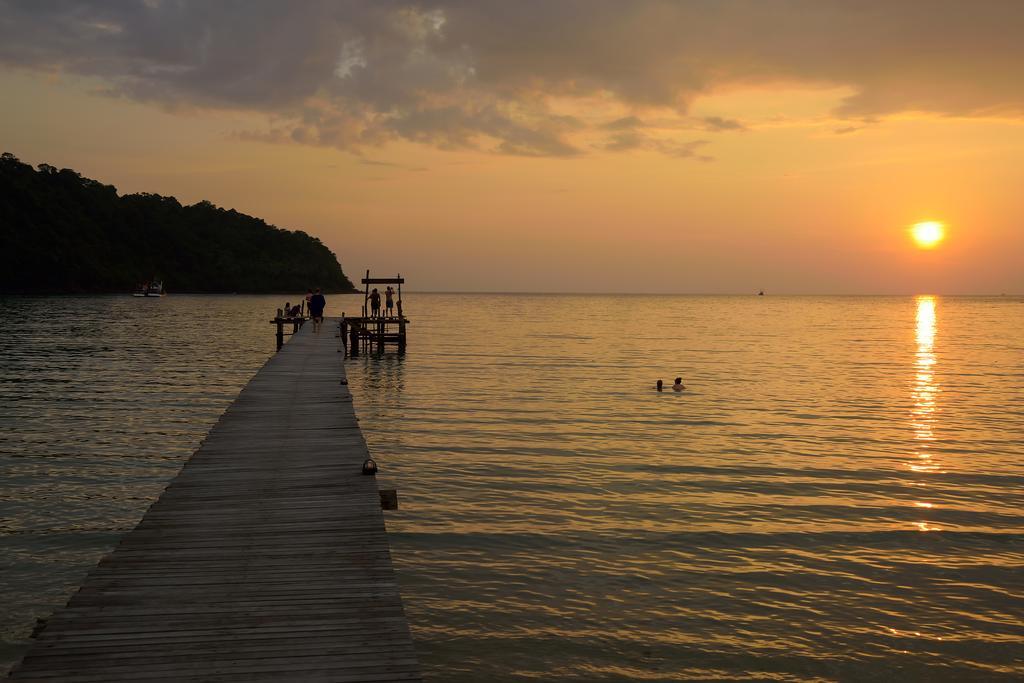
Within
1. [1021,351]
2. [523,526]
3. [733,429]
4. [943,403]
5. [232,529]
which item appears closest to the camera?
[232,529]

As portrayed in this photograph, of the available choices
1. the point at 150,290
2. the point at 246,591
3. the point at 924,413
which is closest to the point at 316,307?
the point at 924,413

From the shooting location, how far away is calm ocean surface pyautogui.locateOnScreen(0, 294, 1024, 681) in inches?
324

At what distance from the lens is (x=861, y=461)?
17.3 metres

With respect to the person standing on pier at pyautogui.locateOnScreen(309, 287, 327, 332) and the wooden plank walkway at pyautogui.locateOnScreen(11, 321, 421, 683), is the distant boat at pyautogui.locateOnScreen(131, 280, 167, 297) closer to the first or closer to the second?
the person standing on pier at pyautogui.locateOnScreen(309, 287, 327, 332)

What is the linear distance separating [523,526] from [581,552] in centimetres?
133

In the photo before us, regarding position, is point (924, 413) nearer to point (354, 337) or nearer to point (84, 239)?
point (354, 337)

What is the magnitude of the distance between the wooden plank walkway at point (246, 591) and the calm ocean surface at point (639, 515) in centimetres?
138

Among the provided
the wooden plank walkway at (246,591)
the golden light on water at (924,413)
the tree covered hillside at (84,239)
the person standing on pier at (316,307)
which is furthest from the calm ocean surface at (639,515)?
the tree covered hillside at (84,239)

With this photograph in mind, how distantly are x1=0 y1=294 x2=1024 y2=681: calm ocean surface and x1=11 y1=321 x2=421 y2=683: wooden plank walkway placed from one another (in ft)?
4.54

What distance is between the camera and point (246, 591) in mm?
6684

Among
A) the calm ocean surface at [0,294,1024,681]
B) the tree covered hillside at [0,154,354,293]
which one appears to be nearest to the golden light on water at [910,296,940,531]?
the calm ocean surface at [0,294,1024,681]

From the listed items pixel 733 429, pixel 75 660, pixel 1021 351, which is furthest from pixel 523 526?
pixel 1021 351

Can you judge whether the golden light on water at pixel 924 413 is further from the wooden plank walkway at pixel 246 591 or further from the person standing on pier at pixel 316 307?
the person standing on pier at pixel 316 307

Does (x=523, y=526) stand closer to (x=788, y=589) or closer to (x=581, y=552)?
(x=581, y=552)
